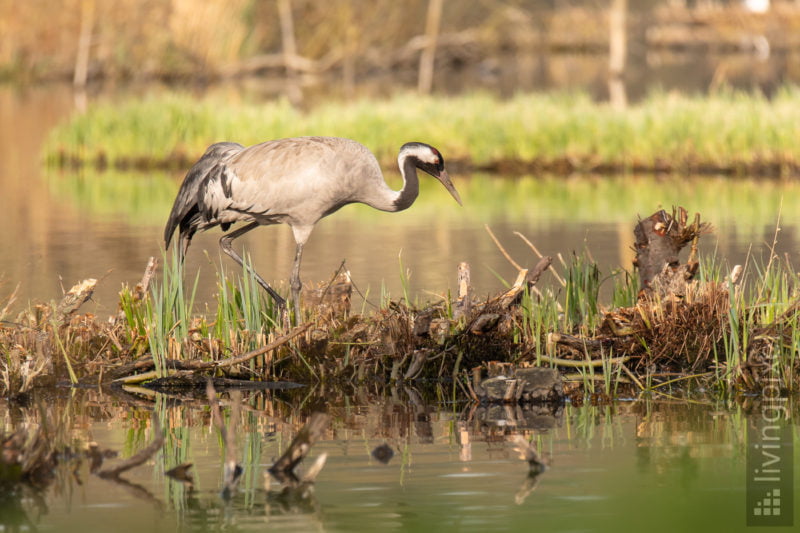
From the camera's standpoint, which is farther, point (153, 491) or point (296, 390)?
point (296, 390)

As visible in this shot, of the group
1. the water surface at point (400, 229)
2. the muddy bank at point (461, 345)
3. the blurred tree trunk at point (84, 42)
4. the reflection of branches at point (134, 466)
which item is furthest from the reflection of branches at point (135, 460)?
the blurred tree trunk at point (84, 42)

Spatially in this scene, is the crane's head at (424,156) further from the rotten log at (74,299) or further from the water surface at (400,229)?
the rotten log at (74,299)

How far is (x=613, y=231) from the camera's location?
1593 cm

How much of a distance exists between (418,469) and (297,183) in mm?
3253

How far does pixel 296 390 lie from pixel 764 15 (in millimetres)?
62484

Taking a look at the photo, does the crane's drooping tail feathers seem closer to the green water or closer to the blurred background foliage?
the green water

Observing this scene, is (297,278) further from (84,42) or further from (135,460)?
(84,42)

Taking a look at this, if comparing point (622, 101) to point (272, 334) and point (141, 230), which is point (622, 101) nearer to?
point (141, 230)

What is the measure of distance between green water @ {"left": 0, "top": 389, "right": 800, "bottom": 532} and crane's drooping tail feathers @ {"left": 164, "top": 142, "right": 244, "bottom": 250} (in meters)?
1.92

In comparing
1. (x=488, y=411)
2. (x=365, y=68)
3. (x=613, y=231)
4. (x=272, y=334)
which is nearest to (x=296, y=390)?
(x=272, y=334)

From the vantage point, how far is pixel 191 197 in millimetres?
9516

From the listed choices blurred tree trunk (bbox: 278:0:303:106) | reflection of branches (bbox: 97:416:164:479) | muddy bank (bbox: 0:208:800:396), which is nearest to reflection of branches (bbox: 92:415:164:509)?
reflection of branches (bbox: 97:416:164:479)

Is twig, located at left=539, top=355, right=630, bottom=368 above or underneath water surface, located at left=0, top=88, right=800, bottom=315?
underneath

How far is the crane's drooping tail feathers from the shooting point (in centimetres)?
953
